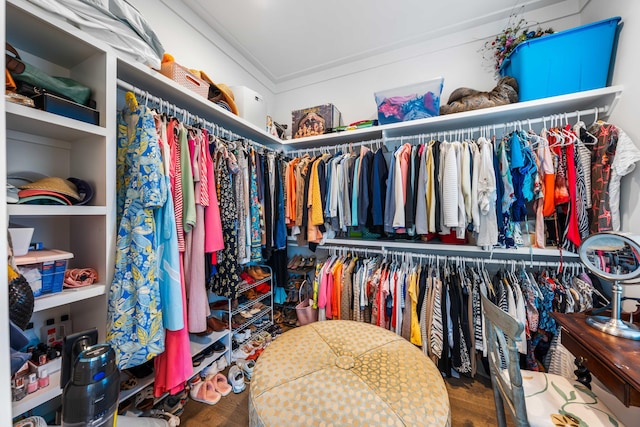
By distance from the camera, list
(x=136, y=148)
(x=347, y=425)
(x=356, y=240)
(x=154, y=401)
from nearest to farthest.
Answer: (x=347, y=425) < (x=136, y=148) < (x=154, y=401) < (x=356, y=240)

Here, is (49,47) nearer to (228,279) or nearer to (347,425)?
(228,279)

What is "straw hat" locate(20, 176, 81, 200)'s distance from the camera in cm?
89

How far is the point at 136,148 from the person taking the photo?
106cm

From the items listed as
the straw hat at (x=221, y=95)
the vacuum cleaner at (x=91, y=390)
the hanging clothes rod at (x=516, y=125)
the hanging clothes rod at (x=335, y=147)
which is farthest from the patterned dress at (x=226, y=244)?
the hanging clothes rod at (x=516, y=125)

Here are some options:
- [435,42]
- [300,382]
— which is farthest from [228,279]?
[435,42]

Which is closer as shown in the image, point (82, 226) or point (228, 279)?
point (82, 226)

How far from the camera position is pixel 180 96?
1427mm

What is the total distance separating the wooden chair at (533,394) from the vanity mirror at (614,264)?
31 centimetres

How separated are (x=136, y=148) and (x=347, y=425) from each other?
1.46m

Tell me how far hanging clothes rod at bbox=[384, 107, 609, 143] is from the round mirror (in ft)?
3.46

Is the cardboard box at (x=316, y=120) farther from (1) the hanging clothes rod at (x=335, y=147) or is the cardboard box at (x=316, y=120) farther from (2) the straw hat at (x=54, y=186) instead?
(2) the straw hat at (x=54, y=186)

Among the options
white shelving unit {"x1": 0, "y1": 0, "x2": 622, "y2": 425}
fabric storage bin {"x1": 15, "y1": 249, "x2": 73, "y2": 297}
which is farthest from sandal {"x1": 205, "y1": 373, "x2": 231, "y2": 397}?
fabric storage bin {"x1": 15, "y1": 249, "x2": 73, "y2": 297}

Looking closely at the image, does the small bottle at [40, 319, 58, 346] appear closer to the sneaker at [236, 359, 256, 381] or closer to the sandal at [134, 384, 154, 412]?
the sandal at [134, 384, 154, 412]

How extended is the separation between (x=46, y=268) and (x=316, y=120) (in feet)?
7.02
